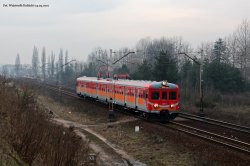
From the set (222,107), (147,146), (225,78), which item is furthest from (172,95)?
(225,78)

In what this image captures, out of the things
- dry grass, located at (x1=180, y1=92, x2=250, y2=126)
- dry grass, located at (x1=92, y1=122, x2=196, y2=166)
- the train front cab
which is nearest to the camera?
dry grass, located at (x1=92, y1=122, x2=196, y2=166)

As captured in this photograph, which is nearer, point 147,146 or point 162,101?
point 147,146

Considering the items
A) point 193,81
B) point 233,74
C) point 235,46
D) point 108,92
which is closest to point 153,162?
point 108,92

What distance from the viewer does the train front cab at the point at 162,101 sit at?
29922mm

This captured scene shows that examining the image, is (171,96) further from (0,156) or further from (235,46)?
(235,46)

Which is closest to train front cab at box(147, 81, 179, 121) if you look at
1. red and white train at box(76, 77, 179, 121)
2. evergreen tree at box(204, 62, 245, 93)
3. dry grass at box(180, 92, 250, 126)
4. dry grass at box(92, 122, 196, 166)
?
red and white train at box(76, 77, 179, 121)

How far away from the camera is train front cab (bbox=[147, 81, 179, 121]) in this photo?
98.2ft

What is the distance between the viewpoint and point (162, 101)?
1184 inches

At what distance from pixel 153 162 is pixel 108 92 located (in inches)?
961

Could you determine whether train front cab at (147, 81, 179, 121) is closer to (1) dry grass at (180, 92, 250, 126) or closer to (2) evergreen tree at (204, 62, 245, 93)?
(1) dry grass at (180, 92, 250, 126)

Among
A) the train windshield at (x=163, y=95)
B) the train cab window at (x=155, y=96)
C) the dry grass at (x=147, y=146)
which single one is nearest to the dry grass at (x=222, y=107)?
the train windshield at (x=163, y=95)

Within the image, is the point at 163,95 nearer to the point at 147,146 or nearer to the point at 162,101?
the point at 162,101

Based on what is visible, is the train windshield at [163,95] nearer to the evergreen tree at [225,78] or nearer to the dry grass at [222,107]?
the dry grass at [222,107]

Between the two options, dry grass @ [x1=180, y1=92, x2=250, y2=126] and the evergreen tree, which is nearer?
dry grass @ [x1=180, y1=92, x2=250, y2=126]
